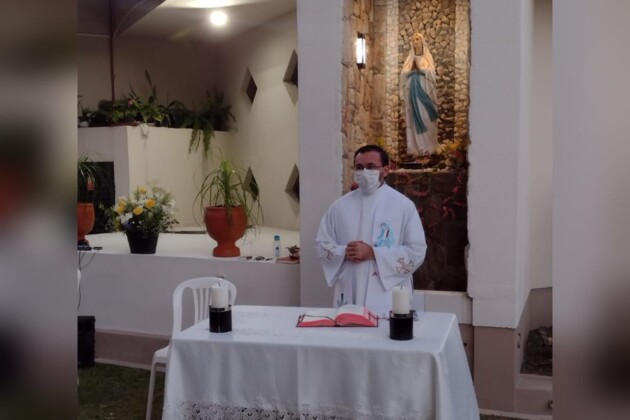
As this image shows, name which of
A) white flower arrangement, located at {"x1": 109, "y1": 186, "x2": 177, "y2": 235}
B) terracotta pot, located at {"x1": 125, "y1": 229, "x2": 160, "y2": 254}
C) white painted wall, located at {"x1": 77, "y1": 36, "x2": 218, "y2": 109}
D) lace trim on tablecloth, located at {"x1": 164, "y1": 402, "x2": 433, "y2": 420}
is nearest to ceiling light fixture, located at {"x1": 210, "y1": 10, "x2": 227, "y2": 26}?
white painted wall, located at {"x1": 77, "y1": 36, "x2": 218, "y2": 109}

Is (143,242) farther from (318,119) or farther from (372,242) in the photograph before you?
(372,242)

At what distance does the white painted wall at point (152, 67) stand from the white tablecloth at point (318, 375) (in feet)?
22.0

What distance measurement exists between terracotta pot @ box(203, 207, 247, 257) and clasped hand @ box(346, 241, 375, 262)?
5.87ft

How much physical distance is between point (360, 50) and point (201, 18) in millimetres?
3764

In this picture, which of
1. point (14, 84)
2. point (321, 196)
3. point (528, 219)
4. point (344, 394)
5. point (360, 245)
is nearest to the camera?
point (14, 84)

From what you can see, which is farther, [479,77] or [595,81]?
[479,77]

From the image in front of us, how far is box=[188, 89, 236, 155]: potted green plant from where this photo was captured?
28.6ft

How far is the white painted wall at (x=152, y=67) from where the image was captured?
30.3 ft

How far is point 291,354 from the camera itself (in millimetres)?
2936

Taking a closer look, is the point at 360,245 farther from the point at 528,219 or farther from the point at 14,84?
the point at 14,84

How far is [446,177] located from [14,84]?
185 inches

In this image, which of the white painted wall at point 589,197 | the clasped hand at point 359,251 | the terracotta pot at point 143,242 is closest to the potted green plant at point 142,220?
the terracotta pot at point 143,242

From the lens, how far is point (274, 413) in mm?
2955

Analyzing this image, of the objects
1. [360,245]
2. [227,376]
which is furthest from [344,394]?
[360,245]
